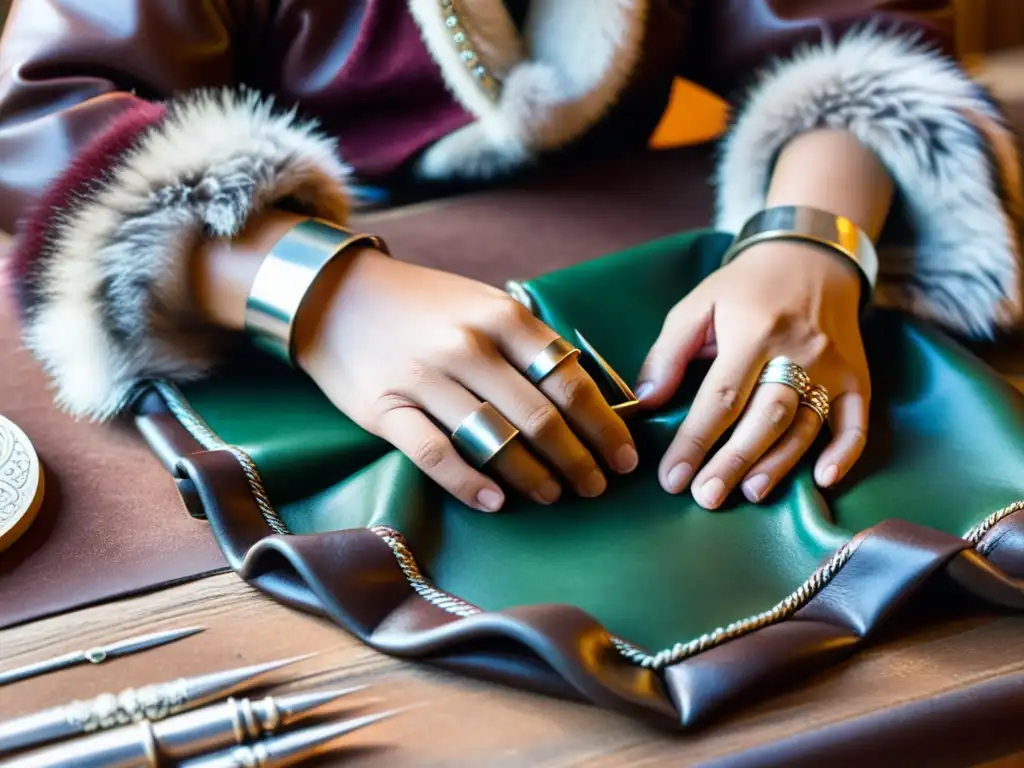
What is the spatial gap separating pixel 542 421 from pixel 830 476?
15 cm

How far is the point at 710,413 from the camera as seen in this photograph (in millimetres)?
449

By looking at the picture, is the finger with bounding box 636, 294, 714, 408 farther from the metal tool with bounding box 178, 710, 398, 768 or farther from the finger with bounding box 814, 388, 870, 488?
the metal tool with bounding box 178, 710, 398, 768

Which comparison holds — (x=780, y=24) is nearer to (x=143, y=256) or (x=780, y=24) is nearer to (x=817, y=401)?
(x=817, y=401)

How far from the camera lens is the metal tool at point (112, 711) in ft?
1.05

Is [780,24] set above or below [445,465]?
above

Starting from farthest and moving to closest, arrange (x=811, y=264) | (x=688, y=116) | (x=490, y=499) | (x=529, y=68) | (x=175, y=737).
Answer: (x=688, y=116) → (x=529, y=68) → (x=811, y=264) → (x=490, y=499) → (x=175, y=737)

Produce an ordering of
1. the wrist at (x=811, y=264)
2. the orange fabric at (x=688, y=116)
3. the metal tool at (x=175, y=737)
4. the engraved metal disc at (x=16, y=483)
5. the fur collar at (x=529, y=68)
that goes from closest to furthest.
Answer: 1. the metal tool at (x=175, y=737)
2. the engraved metal disc at (x=16, y=483)
3. the wrist at (x=811, y=264)
4. the fur collar at (x=529, y=68)
5. the orange fabric at (x=688, y=116)

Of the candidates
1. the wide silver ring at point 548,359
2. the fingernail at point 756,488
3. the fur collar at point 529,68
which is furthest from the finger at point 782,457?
the fur collar at point 529,68

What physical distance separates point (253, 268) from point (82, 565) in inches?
7.0

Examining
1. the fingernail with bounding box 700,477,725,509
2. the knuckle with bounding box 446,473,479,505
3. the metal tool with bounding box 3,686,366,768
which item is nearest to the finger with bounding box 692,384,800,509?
the fingernail with bounding box 700,477,725,509

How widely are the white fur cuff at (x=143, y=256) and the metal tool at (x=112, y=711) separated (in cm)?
20

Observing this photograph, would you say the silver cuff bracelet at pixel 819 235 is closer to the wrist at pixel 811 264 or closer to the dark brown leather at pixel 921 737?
the wrist at pixel 811 264

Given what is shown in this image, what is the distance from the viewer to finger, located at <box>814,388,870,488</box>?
1.43 feet

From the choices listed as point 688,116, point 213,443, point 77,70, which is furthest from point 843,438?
point 688,116
